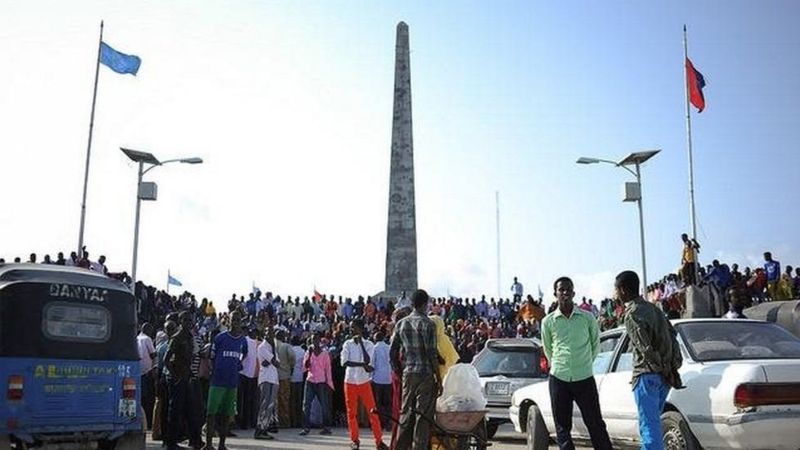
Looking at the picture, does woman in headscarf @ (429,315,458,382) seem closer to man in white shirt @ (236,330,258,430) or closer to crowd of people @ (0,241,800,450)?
crowd of people @ (0,241,800,450)

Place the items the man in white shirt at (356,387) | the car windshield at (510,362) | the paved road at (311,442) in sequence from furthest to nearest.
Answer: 1. the car windshield at (510,362)
2. the paved road at (311,442)
3. the man in white shirt at (356,387)

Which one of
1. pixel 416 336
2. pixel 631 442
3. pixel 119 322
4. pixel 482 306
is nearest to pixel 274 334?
pixel 119 322

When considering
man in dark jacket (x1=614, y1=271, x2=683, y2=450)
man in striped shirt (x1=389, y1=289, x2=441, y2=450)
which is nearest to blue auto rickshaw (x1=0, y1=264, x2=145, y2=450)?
man in striped shirt (x1=389, y1=289, x2=441, y2=450)

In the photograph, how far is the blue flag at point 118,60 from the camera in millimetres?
27234

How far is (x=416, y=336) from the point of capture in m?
8.17

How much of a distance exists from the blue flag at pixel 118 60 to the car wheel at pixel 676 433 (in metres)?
24.2

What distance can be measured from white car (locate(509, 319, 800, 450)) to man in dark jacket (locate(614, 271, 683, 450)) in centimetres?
33

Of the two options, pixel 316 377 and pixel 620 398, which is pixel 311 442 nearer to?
pixel 316 377

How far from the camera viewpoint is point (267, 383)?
14602 mm

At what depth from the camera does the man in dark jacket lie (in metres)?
6.57

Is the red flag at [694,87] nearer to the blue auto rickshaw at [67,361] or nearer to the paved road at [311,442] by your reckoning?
the paved road at [311,442]

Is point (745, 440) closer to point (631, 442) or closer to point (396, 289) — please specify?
point (631, 442)

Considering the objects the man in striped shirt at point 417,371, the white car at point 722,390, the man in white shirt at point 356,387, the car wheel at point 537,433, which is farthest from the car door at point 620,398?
the man in white shirt at point 356,387

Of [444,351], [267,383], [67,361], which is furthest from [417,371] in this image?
[267,383]
